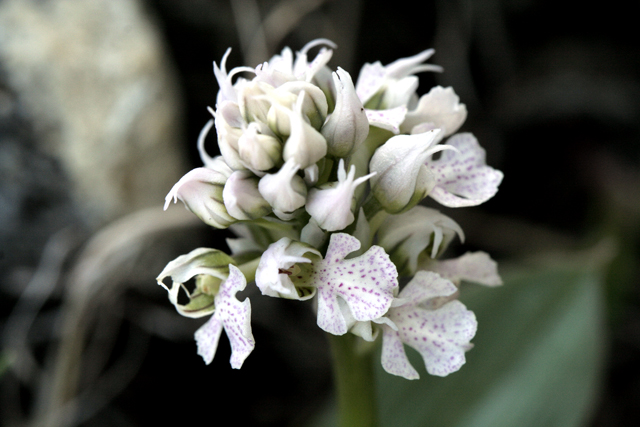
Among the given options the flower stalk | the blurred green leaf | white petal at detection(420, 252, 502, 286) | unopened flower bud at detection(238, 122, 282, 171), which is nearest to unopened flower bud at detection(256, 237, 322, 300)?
the flower stalk

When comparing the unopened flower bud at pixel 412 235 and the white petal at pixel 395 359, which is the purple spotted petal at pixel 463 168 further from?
the white petal at pixel 395 359

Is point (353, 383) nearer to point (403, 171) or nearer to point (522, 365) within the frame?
point (403, 171)

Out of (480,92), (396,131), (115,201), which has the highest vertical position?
(396,131)

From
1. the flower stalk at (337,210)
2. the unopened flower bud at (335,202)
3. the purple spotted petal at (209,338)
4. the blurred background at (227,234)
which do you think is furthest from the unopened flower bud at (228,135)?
the blurred background at (227,234)

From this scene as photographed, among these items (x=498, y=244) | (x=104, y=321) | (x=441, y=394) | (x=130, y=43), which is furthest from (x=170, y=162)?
(x=498, y=244)

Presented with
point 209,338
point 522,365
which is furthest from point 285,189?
point 522,365

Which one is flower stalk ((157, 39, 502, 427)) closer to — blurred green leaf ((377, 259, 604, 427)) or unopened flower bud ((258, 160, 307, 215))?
unopened flower bud ((258, 160, 307, 215))

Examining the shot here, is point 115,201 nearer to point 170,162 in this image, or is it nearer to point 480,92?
point 170,162
